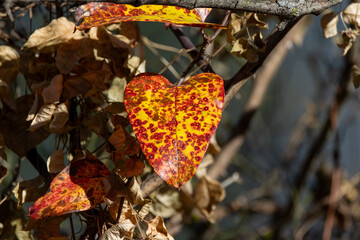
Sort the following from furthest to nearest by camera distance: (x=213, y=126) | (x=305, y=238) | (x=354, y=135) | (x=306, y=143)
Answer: (x=354, y=135), (x=306, y=143), (x=305, y=238), (x=213, y=126)

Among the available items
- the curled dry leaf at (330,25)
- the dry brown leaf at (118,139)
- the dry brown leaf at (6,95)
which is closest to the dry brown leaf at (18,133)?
the dry brown leaf at (6,95)

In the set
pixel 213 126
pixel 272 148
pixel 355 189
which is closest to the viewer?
pixel 213 126

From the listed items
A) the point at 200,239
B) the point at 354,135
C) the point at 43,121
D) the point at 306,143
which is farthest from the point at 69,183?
the point at 354,135

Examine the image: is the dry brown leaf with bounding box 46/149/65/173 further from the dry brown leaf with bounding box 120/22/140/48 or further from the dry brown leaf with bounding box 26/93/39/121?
the dry brown leaf with bounding box 120/22/140/48

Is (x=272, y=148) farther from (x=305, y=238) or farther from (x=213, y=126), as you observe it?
(x=213, y=126)

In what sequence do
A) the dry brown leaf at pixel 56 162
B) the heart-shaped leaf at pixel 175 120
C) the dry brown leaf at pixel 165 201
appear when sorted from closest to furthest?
1. the heart-shaped leaf at pixel 175 120
2. the dry brown leaf at pixel 56 162
3. the dry brown leaf at pixel 165 201

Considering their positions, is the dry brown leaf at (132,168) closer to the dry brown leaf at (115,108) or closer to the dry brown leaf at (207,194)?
the dry brown leaf at (115,108)
